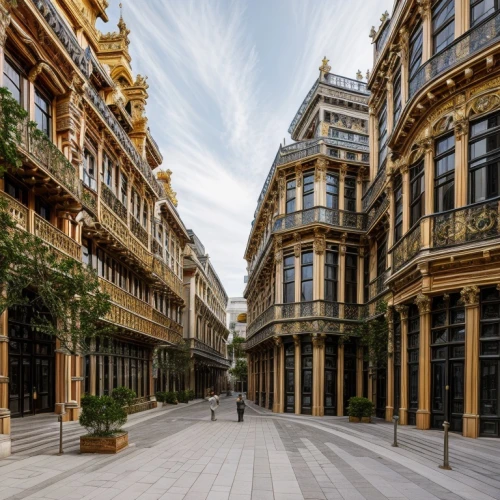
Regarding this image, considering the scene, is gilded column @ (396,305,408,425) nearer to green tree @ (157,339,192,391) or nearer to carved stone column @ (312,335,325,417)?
carved stone column @ (312,335,325,417)

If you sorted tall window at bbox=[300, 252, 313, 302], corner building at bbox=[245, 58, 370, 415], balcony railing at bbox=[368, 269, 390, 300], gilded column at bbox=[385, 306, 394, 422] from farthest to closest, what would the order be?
1. tall window at bbox=[300, 252, 313, 302]
2. corner building at bbox=[245, 58, 370, 415]
3. balcony railing at bbox=[368, 269, 390, 300]
4. gilded column at bbox=[385, 306, 394, 422]

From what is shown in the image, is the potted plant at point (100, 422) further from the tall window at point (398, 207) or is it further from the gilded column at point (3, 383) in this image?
the tall window at point (398, 207)

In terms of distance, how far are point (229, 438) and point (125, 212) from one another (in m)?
13.7

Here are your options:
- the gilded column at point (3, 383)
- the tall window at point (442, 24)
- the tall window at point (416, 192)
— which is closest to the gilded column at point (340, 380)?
the tall window at point (416, 192)

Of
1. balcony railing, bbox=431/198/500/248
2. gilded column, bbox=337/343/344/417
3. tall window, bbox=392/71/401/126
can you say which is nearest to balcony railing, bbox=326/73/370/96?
tall window, bbox=392/71/401/126

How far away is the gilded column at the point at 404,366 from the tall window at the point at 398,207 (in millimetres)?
3395

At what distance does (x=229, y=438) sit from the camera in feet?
A: 55.4

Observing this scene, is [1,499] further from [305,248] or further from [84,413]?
[305,248]

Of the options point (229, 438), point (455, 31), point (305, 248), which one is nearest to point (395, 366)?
point (229, 438)

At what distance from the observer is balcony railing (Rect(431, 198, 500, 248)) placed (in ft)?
47.4

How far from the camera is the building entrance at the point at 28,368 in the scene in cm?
1673

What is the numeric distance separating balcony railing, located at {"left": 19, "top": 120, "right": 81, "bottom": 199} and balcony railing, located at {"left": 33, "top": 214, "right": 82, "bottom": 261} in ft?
4.69

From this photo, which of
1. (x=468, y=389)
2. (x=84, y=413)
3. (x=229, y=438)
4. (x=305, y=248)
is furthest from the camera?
(x=305, y=248)

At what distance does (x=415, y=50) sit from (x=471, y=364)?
11707 mm
